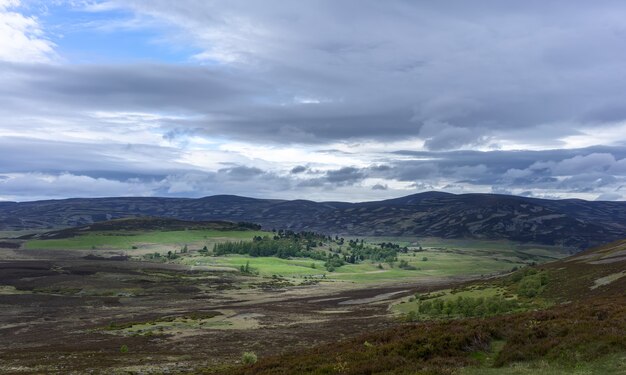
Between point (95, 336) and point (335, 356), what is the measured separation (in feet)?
144

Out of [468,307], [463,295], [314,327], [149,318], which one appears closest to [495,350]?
[468,307]

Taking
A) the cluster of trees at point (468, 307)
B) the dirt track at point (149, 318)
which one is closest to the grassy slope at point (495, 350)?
the dirt track at point (149, 318)

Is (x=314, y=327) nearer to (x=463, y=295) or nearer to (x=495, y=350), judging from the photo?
(x=463, y=295)

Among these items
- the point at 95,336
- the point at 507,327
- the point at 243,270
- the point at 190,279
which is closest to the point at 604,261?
the point at 507,327

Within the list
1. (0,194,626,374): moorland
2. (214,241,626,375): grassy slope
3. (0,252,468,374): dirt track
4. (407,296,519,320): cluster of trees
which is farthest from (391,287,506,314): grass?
(214,241,626,375): grassy slope

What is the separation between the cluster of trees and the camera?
2057 inches

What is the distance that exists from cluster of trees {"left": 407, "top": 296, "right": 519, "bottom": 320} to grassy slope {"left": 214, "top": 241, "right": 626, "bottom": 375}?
23441 millimetres

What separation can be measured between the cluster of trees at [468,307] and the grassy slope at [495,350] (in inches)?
923

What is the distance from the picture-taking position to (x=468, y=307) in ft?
182

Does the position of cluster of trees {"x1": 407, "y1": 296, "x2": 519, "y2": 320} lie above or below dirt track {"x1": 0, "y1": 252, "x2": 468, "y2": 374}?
above

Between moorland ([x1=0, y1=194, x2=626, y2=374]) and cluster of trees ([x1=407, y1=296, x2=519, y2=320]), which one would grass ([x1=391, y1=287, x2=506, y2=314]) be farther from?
cluster of trees ([x1=407, y1=296, x2=519, y2=320])

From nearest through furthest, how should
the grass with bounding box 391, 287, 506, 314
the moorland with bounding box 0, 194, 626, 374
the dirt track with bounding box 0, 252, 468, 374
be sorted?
1. the moorland with bounding box 0, 194, 626, 374
2. the dirt track with bounding box 0, 252, 468, 374
3. the grass with bounding box 391, 287, 506, 314

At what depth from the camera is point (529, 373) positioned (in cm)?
1919

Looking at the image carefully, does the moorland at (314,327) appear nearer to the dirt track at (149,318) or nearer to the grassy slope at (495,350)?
the grassy slope at (495,350)
